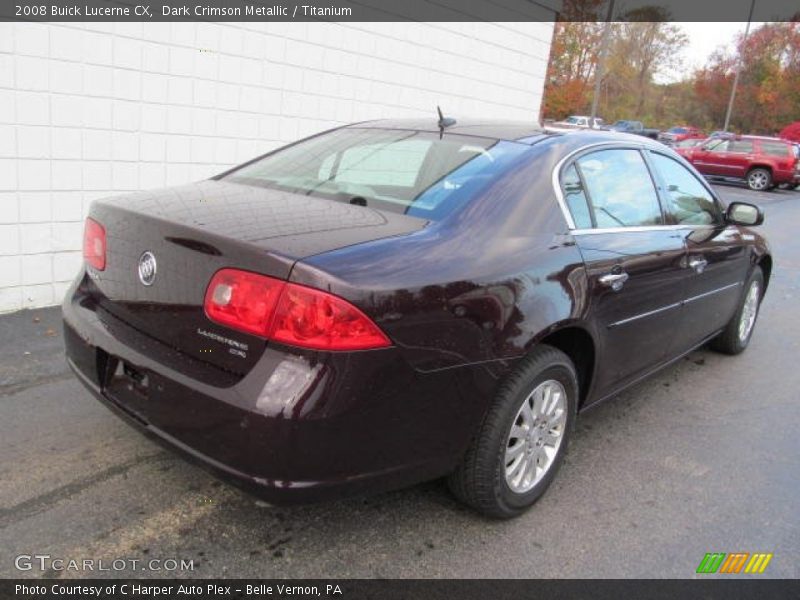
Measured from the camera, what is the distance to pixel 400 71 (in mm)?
7414

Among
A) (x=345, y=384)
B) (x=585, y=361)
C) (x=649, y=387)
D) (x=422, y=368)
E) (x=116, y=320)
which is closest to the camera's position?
(x=345, y=384)

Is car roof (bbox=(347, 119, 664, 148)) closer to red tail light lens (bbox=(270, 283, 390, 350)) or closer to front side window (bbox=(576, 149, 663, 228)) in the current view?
front side window (bbox=(576, 149, 663, 228))

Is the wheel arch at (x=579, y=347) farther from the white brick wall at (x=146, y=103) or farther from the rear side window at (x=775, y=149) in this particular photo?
the rear side window at (x=775, y=149)

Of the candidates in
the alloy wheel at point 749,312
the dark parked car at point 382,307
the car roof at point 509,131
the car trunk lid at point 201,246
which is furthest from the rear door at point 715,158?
the car trunk lid at point 201,246

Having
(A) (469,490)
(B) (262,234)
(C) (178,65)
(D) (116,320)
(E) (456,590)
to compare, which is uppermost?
(C) (178,65)

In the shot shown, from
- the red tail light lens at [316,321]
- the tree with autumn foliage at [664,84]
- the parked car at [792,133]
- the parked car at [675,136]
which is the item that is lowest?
the red tail light lens at [316,321]

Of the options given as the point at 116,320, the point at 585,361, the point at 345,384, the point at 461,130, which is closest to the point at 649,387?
the point at 585,361

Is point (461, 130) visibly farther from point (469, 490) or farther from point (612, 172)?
point (469, 490)

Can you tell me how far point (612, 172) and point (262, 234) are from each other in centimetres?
195

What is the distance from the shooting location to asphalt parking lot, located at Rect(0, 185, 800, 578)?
2465 millimetres

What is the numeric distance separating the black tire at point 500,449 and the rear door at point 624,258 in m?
0.42

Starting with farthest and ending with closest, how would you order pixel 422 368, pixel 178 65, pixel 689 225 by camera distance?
pixel 178 65
pixel 689 225
pixel 422 368

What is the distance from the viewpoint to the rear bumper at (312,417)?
6.75 ft

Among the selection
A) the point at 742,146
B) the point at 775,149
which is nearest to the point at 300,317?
the point at 742,146
